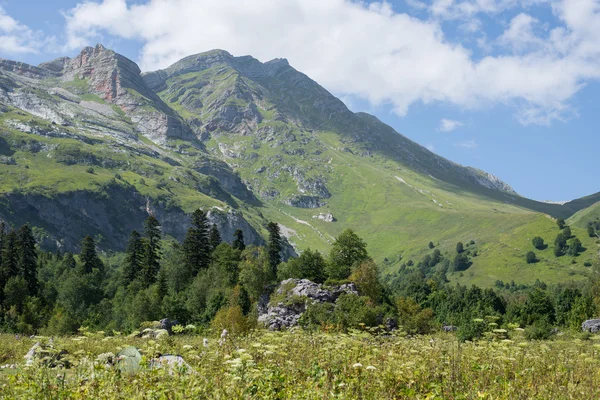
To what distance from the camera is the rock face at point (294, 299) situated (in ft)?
217

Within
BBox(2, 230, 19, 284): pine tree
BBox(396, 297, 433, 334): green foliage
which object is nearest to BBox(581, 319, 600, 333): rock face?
BBox(396, 297, 433, 334): green foliage

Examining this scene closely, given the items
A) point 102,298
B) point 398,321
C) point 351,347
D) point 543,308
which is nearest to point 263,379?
point 351,347

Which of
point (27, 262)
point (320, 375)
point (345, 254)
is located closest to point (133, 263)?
point (27, 262)

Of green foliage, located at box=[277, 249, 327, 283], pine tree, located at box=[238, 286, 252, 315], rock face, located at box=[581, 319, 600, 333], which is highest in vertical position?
green foliage, located at box=[277, 249, 327, 283]

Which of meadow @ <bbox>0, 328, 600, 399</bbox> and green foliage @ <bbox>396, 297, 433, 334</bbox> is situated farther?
green foliage @ <bbox>396, 297, 433, 334</bbox>

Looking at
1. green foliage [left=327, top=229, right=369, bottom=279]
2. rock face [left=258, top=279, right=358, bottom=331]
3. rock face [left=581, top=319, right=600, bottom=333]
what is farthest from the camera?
green foliage [left=327, top=229, right=369, bottom=279]

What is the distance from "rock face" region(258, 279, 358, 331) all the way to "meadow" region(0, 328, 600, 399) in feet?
169

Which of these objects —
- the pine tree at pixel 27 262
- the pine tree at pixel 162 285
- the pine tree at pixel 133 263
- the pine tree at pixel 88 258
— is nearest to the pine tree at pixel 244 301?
the pine tree at pixel 162 285

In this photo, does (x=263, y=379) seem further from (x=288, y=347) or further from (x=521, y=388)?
(x=521, y=388)

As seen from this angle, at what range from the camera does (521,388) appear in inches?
413

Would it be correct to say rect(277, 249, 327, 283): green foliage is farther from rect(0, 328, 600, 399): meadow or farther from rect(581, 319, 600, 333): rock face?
rect(0, 328, 600, 399): meadow

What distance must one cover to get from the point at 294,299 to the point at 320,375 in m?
59.1

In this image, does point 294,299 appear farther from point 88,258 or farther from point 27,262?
point 88,258

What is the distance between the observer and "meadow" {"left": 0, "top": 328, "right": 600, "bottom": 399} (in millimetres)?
8805
